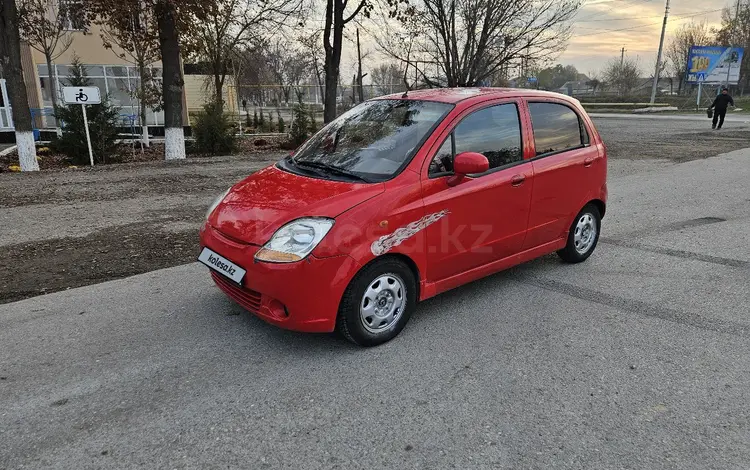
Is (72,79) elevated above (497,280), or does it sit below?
above

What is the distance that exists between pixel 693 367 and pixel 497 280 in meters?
1.89

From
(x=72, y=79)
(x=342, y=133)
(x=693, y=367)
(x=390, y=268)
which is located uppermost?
(x=72, y=79)

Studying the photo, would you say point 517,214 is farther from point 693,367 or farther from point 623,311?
point 693,367

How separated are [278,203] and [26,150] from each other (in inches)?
450

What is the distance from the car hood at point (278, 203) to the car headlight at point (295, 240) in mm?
44

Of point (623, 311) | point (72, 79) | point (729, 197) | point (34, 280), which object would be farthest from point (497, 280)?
point (72, 79)

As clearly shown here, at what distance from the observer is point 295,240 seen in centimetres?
333

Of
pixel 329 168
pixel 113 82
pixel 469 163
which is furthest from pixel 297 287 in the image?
pixel 113 82

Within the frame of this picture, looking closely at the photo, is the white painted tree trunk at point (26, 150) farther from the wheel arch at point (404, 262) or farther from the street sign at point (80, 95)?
the wheel arch at point (404, 262)

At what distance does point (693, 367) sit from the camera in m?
3.39

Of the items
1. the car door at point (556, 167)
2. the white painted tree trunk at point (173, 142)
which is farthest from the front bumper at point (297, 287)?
the white painted tree trunk at point (173, 142)

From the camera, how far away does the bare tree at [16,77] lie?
11.3 meters

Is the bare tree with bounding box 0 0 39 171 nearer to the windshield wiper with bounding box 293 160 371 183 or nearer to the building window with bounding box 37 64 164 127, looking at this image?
the windshield wiper with bounding box 293 160 371 183

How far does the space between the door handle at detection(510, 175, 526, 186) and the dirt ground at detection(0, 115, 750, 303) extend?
354cm
